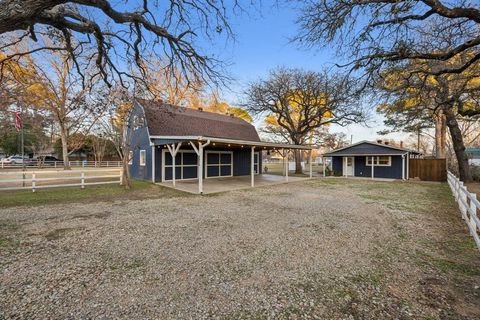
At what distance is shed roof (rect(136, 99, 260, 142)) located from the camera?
13836 mm

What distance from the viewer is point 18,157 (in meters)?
36.6

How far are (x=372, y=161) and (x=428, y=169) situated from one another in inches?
141

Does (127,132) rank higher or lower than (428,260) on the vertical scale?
higher

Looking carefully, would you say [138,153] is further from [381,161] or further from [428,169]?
[428,169]

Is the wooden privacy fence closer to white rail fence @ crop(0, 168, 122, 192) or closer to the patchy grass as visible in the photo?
the patchy grass

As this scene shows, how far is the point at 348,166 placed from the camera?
20.1 m

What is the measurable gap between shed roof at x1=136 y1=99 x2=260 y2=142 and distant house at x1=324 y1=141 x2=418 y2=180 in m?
8.00

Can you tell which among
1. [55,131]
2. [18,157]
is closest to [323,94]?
[55,131]

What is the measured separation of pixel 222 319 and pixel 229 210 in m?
4.75

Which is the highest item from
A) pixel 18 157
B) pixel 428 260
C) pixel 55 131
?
pixel 55 131

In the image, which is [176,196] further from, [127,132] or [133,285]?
[133,285]

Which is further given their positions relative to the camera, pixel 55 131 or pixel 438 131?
pixel 55 131

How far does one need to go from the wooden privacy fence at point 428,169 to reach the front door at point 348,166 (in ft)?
13.1

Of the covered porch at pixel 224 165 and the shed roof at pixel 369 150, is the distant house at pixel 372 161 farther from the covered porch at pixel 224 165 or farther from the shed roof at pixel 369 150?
the covered porch at pixel 224 165
